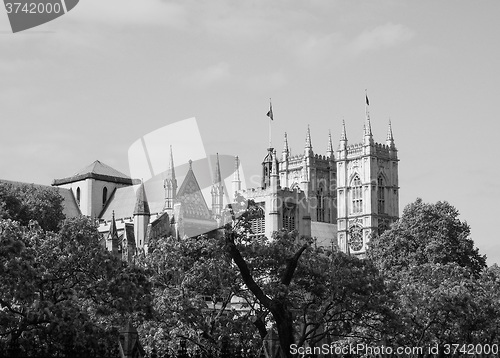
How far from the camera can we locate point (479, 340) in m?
45.1

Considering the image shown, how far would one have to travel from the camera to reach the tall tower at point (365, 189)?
13788cm

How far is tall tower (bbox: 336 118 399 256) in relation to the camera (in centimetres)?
13788

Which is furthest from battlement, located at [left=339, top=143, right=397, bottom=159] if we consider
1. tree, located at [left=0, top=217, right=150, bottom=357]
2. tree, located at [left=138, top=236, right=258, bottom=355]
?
tree, located at [left=0, top=217, right=150, bottom=357]

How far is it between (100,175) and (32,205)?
36097mm

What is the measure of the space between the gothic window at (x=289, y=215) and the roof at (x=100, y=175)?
19018mm

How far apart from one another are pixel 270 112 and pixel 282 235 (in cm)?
9287

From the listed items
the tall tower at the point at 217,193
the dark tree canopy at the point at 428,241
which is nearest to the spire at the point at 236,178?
the tall tower at the point at 217,193

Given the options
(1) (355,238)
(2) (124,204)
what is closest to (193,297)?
(2) (124,204)

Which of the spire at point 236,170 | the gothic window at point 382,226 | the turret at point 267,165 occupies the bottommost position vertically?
the gothic window at point 382,226

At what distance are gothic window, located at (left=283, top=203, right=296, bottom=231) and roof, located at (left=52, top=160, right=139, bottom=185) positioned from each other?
62.4 feet

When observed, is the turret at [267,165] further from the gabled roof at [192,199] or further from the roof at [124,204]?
the gabled roof at [192,199]

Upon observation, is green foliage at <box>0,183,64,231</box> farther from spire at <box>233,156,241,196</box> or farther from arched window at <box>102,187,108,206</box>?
spire at <box>233,156,241,196</box>

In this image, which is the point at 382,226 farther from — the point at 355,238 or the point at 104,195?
the point at 104,195

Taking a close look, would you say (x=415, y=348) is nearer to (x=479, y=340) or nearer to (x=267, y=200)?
(x=479, y=340)
